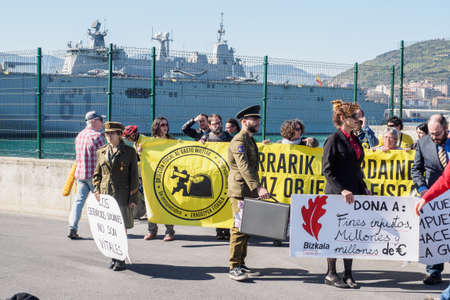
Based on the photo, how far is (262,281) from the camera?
604 centimetres

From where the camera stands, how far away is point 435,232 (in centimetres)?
603

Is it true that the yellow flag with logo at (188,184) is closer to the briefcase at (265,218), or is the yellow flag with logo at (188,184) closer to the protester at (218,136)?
the protester at (218,136)

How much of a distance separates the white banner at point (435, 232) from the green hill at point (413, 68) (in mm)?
5891

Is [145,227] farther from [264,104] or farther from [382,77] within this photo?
[382,77]

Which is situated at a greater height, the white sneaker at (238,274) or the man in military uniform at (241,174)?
the man in military uniform at (241,174)

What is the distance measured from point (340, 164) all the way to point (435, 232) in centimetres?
136

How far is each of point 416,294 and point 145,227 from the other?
16.5ft

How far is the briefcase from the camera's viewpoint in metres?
5.79

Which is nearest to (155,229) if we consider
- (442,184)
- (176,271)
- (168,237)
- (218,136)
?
(168,237)

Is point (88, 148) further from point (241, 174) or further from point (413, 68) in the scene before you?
point (413, 68)

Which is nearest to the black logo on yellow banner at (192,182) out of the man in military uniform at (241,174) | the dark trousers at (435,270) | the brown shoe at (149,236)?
the brown shoe at (149,236)

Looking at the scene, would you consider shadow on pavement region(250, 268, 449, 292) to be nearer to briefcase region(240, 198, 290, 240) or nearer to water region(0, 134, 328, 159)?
briefcase region(240, 198, 290, 240)

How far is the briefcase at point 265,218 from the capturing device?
5789 mm

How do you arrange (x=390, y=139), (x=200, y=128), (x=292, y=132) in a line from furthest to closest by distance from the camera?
(x=200, y=128) → (x=292, y=132) → (x=390, y=139)
